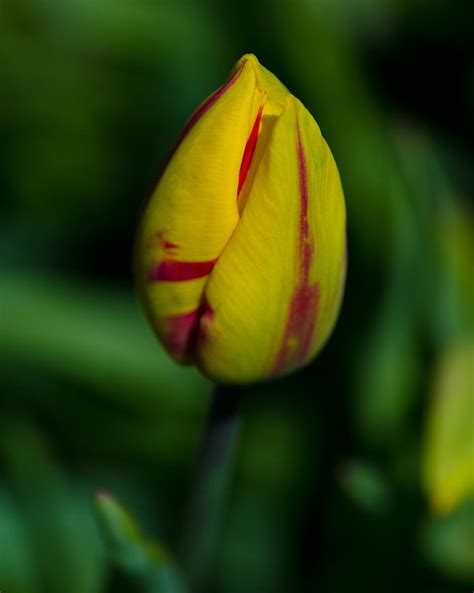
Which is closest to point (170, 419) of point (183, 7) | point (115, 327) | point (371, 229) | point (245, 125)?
point (115, 327)

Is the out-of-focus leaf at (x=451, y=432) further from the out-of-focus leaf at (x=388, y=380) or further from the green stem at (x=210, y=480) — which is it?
the green stem at (x=210, y=480)

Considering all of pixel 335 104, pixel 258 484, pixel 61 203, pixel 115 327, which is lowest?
pixel 258 484

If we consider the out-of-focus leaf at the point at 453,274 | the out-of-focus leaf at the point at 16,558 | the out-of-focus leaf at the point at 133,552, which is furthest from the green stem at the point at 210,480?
the out-of-focus leaf at the point at 453,274

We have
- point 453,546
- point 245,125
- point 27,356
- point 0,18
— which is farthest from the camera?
point 0,18

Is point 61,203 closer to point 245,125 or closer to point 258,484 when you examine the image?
point 258,484

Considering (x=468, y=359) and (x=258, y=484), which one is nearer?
(x=468, y=359)

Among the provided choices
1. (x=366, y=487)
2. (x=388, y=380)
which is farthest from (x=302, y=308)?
(x=388, y=380)

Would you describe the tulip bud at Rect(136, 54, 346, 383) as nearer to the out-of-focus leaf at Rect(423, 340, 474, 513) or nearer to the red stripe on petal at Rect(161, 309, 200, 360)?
the red stripe on petal at Rect(161, 309, 200, 360)
